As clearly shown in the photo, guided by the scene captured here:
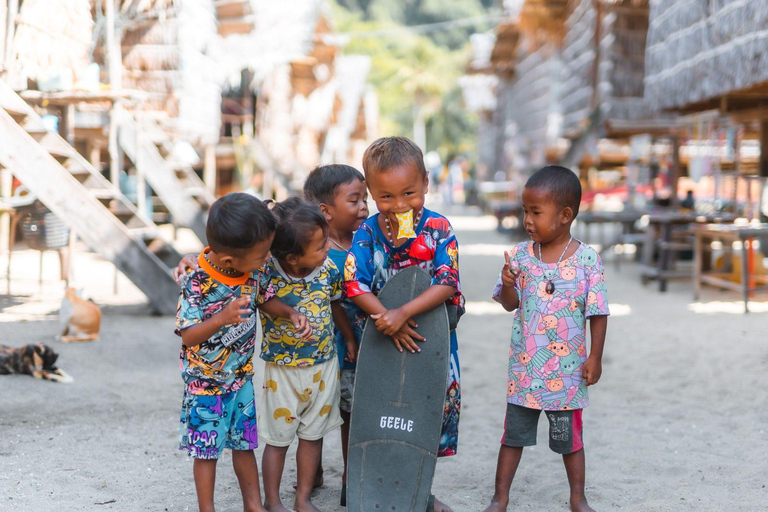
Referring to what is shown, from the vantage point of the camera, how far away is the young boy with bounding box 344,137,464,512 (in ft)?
8.23

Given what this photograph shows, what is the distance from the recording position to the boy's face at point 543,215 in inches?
105

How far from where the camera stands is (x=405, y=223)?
2553mm

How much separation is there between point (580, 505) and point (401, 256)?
117 centimetres


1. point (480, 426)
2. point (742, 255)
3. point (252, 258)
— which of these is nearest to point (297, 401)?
point (252, 258)

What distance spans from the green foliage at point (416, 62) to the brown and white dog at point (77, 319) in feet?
124

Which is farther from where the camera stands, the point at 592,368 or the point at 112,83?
the point at 112,83

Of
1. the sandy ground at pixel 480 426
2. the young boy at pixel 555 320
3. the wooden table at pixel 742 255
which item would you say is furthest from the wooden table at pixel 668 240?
the young boy at pixel 555 320

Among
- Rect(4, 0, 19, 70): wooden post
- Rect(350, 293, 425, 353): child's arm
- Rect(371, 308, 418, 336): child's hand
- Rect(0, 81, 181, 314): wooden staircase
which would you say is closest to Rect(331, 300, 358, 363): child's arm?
Rect(350, 293, 425, 353): child's arm

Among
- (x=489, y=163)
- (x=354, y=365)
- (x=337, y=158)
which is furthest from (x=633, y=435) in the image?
(x=489, y=163)

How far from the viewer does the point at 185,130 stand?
34.6 ft

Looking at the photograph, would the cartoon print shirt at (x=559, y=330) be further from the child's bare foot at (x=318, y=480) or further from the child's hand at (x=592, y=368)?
the child's bare foot at (x=318, y=480)

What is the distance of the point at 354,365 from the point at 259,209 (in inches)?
31.3

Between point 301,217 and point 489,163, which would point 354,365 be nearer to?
point 301,217

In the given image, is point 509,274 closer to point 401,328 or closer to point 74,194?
point 401,328
